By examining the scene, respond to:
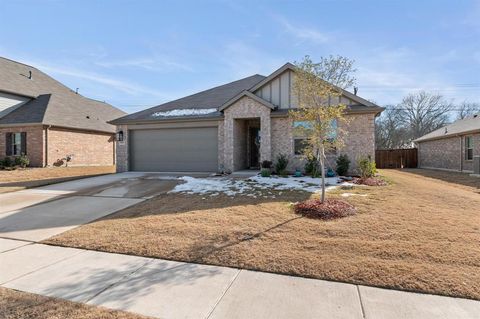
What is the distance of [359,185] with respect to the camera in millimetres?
9758

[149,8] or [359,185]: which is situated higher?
[149,8]

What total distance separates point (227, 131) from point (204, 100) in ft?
13.7

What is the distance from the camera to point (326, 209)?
6.05 meters

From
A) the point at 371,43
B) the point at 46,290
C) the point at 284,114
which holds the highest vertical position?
the point at 371,43

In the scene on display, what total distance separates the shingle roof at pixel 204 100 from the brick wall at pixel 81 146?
6615 millimetres

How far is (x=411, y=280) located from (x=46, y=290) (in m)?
4.42

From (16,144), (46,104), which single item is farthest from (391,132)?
(16,144)

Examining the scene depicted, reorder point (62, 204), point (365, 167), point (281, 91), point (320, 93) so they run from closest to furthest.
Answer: point (320, 93), point (62, 204), point (365, 167), point (281, 91)

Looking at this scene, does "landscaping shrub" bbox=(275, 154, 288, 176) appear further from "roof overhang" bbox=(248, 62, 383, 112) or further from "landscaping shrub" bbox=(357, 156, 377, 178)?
"roof overhang" bbox=(248, 62, 383, 112)

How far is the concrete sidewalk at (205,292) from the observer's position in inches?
107

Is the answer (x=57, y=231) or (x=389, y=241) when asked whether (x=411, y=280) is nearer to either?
(x=389, y=241)

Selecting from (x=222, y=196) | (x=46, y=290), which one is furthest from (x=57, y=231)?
(x=222, y=196)

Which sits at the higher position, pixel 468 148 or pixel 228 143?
pixel 228 143

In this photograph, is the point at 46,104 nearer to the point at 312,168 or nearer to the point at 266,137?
the point at 266,137
